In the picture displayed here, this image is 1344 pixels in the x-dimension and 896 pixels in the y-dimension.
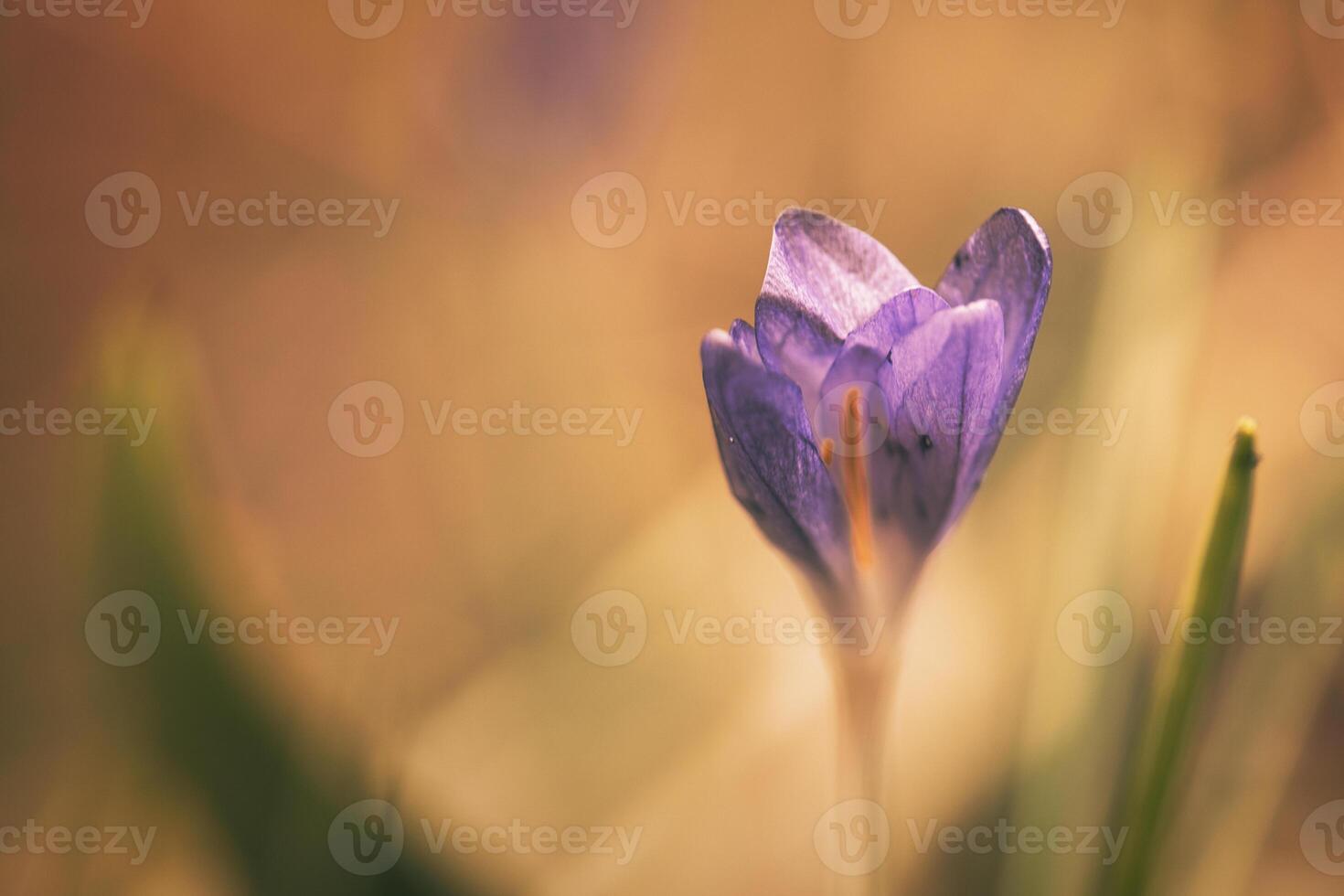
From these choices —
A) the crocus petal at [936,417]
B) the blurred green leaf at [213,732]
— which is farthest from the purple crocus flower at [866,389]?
the blurred green leaf at [213,732]

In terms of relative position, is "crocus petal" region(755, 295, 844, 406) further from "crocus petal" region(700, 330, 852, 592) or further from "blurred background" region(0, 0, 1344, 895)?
"blurred background" region(0, 0, 1344, 895)

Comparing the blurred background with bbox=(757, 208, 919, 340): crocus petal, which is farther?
the blurred background

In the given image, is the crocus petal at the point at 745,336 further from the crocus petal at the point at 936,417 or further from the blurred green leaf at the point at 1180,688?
the blurred green leaf at the point at 1180,688

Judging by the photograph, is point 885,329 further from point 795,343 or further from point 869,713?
point 869,713

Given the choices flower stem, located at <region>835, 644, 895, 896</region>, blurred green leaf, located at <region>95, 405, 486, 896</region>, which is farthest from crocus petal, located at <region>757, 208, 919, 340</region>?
blurred green leaf, located at <region>95, 405, 486, 896</region>

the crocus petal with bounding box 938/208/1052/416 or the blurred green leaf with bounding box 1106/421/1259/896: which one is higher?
the crocus petal with bounding box 938/208/1052/416

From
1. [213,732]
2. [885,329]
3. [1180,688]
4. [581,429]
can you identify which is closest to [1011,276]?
[885,329]
